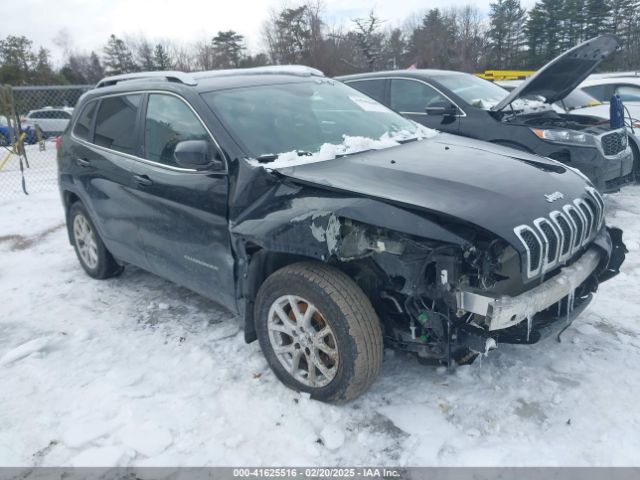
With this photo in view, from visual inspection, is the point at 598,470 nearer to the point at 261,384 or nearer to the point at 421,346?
the point at 421,346

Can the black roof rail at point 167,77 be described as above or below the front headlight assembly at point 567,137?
above

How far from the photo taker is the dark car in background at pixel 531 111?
19.0ft

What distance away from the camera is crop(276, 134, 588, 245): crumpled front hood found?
248cm

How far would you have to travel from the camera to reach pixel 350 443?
8.58ft

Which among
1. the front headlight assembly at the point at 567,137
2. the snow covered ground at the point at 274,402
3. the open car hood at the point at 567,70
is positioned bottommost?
the snow covered ground at the point at 274,402

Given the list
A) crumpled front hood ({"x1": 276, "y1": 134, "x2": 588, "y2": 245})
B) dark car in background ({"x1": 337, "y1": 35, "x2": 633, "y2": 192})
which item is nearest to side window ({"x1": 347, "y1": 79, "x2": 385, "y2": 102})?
dark car in background ({"x1": 337, "y1": 35, "x2": 633, "y2": 192})

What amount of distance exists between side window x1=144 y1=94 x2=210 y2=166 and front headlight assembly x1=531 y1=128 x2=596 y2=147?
428 cm

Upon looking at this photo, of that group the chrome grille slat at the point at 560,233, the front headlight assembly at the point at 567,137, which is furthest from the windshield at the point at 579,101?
the chrome grille slat at the point at 560,233

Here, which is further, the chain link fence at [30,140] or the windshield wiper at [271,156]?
the chain link fence at [30,140]

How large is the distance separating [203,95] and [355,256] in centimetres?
169

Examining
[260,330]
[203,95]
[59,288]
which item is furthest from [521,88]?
[59,288]

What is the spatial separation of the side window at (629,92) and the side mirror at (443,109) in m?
4.47

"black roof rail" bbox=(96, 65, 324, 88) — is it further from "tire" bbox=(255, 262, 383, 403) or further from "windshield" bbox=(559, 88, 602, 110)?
"windshield" bbox=(559, 88, 602, 110)

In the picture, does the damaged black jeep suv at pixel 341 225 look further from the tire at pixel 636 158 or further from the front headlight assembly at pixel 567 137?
the tire at pixel 636 158
